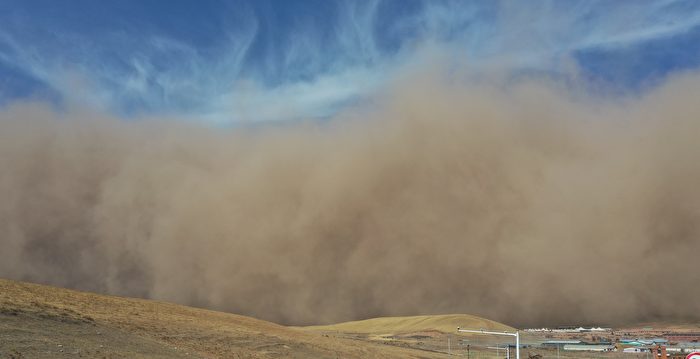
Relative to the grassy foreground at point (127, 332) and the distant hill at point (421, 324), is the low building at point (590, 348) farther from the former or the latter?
the grassy foreground at point (127, 332)

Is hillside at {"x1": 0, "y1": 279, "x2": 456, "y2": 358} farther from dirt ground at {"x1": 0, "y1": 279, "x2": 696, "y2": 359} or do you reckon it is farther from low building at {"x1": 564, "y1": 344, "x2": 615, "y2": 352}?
low building at {"x1": 564, "y1": 344, "x2": 615, "y2": 352}

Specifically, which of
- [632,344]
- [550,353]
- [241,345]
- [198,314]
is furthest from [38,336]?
[632,344]

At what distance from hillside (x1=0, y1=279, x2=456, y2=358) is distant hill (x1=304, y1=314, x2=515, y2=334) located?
135ft

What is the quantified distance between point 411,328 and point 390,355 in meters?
45.8

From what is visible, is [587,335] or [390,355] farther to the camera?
[587,335]

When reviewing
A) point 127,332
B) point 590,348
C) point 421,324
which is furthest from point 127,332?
point 421,324

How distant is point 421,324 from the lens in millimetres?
75250

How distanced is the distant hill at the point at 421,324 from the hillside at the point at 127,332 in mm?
41137

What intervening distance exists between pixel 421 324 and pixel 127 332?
199ft

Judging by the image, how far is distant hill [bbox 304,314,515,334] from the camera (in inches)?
2731

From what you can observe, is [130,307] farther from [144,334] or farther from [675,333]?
[675,333]

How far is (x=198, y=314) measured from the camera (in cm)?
A: 2780

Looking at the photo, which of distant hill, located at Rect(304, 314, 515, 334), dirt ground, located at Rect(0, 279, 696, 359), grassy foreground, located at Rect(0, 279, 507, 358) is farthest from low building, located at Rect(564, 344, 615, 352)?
grassy foreground, located at Rect(0, 279, 507, 358)

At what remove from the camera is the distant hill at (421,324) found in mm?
69375
